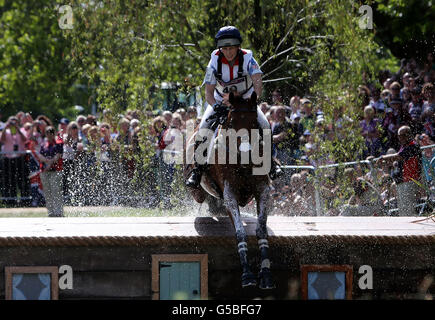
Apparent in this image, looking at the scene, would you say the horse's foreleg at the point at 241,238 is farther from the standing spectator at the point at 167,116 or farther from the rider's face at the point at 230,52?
the standing spectator at the point at 167,116

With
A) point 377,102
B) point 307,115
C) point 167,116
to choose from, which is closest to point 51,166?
point 167,116

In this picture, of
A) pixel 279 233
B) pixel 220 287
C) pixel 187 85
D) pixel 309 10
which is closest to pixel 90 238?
pixel 220 287

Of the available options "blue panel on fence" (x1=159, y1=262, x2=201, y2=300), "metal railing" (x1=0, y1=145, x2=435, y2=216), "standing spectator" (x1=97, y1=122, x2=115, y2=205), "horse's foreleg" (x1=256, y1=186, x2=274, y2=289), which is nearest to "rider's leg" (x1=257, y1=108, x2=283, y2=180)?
"horse's foreleg" (x1=256, y1=186, x2=274, y2=289)

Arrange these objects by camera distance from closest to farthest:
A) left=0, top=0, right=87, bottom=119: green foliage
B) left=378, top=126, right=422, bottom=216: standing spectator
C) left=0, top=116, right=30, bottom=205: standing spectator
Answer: left=378, top=126, right=422, bottom=216: standing spectator, left=0, top=116, right=30, bottom=205: standing spectator, left=0, top=0, right=87, bottom=119: green foliage

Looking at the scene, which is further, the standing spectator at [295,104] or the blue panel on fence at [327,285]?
the standing spectator at [295,104]

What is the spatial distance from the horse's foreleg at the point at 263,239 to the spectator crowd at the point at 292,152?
138 inches

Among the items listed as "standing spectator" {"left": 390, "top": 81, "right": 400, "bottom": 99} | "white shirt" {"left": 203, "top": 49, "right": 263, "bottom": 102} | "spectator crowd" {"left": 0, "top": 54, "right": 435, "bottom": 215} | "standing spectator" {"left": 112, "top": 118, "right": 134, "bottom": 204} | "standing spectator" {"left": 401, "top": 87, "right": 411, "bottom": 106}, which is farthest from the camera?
"standing spectator" {"left": 112, "top": 118, "right": 134, "bottom": 204}

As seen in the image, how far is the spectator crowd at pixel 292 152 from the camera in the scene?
1156cm

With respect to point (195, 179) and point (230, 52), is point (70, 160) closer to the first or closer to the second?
point (195, 179)

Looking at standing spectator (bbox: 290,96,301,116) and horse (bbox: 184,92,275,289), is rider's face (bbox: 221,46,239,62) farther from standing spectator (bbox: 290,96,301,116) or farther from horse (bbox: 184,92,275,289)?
standing spectator (bbox: 290,96,301,116)

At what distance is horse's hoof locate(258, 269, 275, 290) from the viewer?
6961 mm

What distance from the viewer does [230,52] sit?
7.76m

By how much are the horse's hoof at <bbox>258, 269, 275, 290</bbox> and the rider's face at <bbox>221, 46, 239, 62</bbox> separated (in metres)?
2.13

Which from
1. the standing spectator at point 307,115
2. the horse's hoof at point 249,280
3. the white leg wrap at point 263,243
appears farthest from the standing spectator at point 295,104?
the horse's hoof at point 249,280
